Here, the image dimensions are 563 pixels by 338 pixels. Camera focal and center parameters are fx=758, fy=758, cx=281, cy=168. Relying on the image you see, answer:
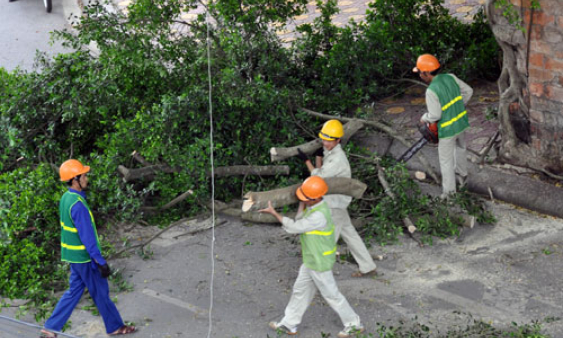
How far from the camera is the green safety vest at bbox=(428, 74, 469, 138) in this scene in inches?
311

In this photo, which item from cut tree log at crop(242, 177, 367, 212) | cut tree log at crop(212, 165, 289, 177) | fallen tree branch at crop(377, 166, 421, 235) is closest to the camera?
cut tree log at crop(242, 177, 367, 212)

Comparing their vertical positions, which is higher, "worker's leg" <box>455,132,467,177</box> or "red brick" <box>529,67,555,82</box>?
"red brick" <box>529,67,555,82</box>

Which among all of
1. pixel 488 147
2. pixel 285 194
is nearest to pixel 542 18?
pixel 488 147

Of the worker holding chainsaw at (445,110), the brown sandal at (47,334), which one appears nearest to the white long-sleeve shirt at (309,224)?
the brown sandal at (47,334)

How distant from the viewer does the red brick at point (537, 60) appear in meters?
8.18

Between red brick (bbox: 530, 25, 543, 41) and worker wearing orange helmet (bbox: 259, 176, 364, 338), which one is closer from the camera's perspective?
worker wearing orange helmet (bbox: 259, 176, 364, 338)

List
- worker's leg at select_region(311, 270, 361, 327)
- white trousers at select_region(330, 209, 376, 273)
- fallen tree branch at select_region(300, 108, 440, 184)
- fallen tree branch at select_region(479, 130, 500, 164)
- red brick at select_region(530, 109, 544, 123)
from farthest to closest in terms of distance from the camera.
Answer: fallen tree branch at select_region(479, 130, 500, 164) < fallen tree branch at select_region(300, 108, 440, 184) < red brick at select_region(530, 109, 544, 123) < white trousers at select_region(330, 209, 376, 273) < worker's leg at select_region(311, 270, 361, 327)

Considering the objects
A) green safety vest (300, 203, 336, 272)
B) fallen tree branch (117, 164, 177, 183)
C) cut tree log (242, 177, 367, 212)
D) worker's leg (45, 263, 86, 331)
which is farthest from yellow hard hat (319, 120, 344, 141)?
worker's leg (45, 263, 86, 331)

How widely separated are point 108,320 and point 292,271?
187 centimetres

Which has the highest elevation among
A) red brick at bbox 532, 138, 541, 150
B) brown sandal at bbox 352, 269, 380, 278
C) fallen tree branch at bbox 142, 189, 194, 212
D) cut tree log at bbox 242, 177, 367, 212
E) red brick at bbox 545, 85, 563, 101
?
red brick at bbox 545, 85, 563, 101

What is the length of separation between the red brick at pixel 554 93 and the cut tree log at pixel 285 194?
8.79ft

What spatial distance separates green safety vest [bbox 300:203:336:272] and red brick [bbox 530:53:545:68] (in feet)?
11.2

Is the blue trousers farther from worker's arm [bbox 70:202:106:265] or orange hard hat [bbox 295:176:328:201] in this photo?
orange hard hat [bbox 295:176:328:201]

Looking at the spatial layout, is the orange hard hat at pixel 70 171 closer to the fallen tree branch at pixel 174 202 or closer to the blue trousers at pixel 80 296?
the blue trousers at pixel 80 296
